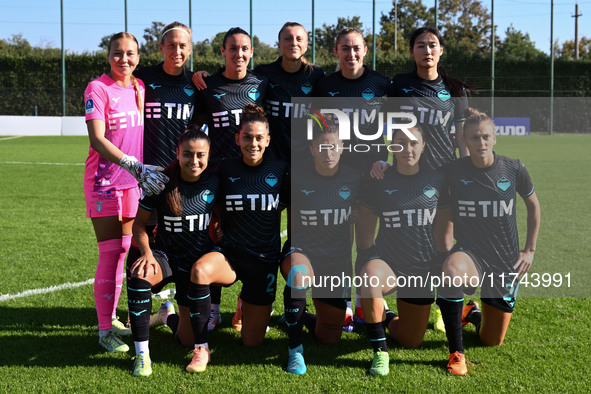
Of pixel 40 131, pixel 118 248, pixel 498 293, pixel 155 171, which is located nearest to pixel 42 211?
pixel 118 248

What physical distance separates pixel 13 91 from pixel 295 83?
2437cm

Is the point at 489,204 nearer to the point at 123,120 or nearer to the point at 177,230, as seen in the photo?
the point at 177,230

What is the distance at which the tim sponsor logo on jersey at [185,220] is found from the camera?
11.2 ft

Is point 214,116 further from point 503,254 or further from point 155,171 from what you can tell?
point 503,254

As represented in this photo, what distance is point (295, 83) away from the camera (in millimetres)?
4004

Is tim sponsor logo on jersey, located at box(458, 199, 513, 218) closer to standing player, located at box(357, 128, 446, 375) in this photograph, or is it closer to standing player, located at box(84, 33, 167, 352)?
standing player, located at box(357, 128, 446, 375)

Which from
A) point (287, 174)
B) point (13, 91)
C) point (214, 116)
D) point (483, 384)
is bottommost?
point (483, 384)

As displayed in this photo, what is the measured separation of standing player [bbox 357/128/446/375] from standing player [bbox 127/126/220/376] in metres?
0.97

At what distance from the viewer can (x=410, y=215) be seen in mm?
3459

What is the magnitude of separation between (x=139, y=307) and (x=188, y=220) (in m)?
0.56

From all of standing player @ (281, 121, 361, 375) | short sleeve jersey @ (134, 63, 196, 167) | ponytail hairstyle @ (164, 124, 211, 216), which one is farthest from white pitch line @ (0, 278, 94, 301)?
standing player @ (281, 121, 361, 375)

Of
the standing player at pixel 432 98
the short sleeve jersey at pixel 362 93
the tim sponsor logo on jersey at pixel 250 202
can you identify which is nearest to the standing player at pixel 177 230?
the tim sponsor logo on jersey at pixel 250 202

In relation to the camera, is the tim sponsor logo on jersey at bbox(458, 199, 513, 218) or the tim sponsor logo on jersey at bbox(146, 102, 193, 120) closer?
the tim sponsor logo on jersey at bbox(458, 199, 513, 218)

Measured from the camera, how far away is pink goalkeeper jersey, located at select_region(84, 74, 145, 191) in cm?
354
